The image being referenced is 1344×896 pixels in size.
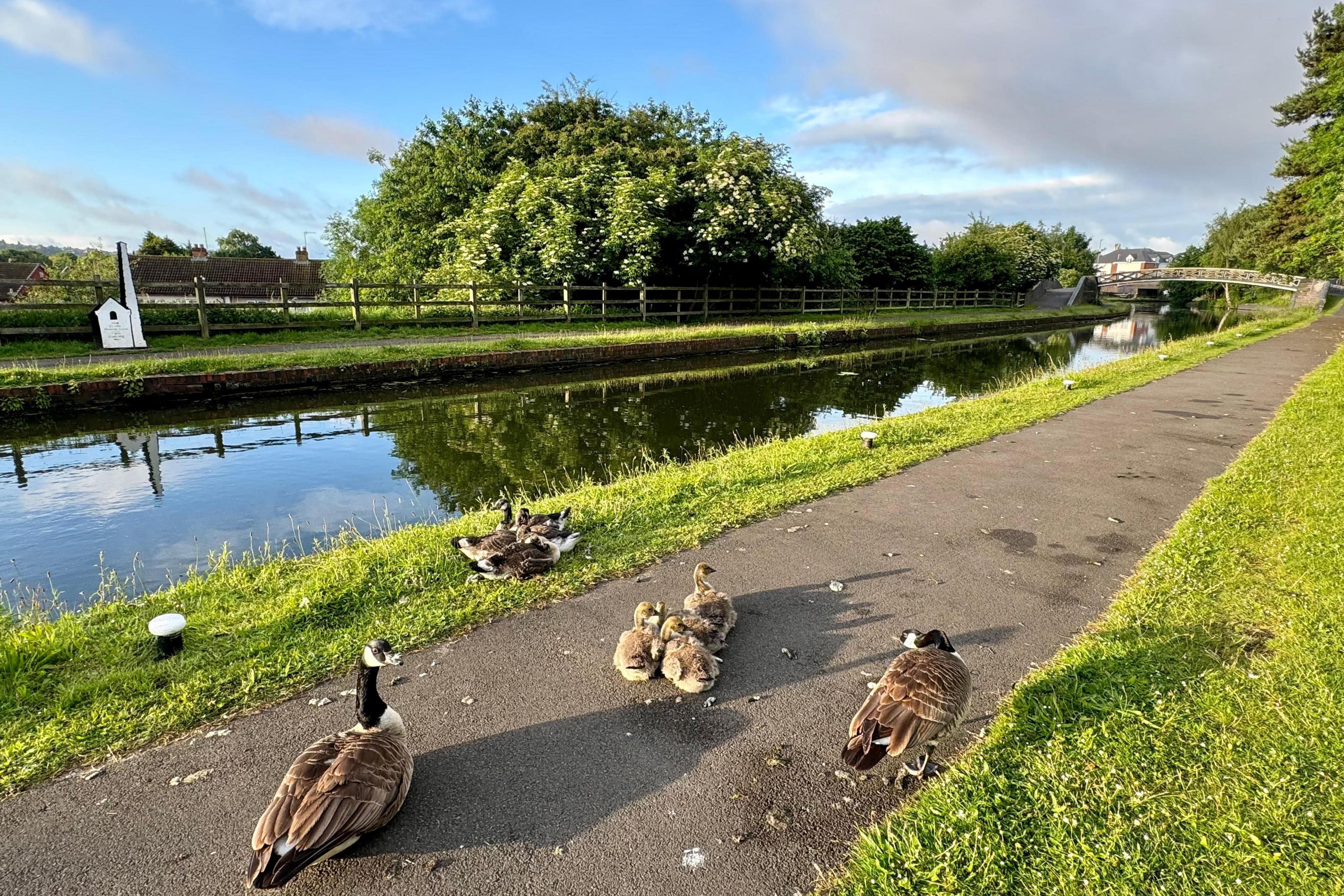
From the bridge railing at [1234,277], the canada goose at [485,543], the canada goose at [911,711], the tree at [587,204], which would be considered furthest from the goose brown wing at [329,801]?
the bridge railing at [1234,277]

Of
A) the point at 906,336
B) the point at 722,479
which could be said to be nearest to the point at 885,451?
the point at 722,479

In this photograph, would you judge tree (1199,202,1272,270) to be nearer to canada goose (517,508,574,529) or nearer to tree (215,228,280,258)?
canada goose (517,508,574,529)

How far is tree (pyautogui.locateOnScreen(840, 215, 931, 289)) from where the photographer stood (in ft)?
138

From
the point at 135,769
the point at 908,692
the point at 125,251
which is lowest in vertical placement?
the point at 135,769

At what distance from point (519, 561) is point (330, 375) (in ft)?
40.2

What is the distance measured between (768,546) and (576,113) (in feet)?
97.6

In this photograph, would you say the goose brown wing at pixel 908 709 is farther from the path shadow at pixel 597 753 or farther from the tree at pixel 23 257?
the tree at pixel 23 257

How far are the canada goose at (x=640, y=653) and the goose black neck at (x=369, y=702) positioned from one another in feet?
4.18

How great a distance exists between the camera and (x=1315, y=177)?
1178 inches

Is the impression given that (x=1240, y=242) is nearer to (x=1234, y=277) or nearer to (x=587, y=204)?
(x=1234, y=277)

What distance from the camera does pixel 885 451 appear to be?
864cm

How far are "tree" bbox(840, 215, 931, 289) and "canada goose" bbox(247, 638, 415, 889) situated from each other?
139ft

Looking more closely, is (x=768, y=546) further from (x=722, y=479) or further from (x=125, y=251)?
(x=125, y=251)

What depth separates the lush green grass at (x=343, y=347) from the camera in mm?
12875
